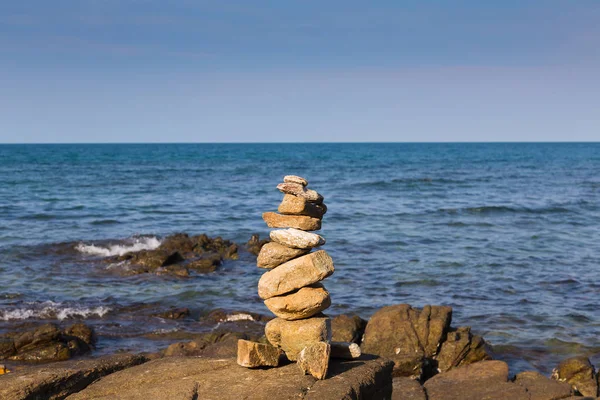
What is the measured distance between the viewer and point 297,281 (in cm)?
1116

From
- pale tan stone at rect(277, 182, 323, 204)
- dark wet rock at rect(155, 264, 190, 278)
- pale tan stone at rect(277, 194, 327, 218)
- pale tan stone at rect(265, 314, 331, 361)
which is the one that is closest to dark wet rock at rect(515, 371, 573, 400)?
pale tan stone at rect(265, 314, 331, 361)

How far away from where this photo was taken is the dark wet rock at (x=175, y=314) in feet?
70.5

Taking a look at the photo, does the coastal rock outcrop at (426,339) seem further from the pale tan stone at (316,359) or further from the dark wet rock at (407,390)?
the pale tan stone at (316,359)

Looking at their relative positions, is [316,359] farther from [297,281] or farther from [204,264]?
[204,264]

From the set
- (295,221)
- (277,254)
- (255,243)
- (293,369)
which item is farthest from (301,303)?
(255,243)

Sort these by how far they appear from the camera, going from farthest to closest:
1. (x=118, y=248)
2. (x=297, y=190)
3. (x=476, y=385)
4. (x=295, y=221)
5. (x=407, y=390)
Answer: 1. (x=118, y=248)
2. (x=476, y=385)
3. (x=407, y=390)
4. (x=295, y=221)
5. (x=297, y=190)

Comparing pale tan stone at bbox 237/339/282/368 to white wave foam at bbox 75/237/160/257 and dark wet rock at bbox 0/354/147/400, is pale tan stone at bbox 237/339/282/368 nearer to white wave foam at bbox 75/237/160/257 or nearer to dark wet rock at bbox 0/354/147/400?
dark wet rock at bbox 0/354/147/400

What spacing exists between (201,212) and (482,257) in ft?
73.9

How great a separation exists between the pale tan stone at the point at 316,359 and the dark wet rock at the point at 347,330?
753 centimetres

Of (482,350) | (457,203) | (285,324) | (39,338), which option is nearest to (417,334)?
(482,350)

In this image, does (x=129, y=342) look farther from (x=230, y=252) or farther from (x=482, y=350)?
(x=230, y=252)

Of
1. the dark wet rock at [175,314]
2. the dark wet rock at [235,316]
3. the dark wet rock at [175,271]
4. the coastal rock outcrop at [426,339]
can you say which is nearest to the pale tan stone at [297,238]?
the coastal rock outcrop at [426,339]

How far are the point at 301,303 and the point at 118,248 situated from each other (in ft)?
78.3

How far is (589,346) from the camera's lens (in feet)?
62.1
